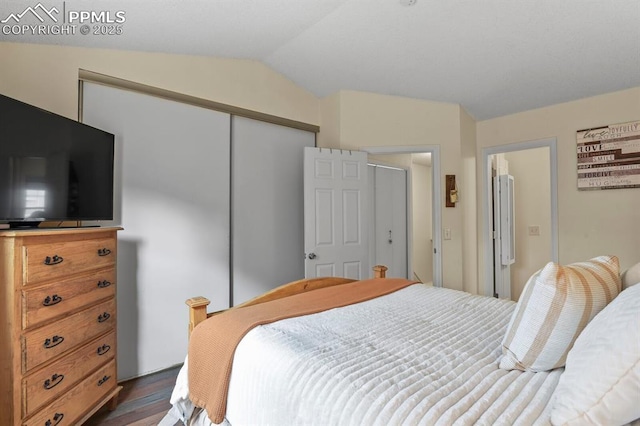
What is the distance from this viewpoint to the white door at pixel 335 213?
3.30 m

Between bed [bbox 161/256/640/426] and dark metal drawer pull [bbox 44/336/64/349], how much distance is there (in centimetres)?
68

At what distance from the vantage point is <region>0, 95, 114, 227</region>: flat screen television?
1621 mm

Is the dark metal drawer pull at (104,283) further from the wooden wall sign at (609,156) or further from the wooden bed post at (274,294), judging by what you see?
the wooden wall sign at (609,156)

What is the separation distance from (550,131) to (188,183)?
348 cm

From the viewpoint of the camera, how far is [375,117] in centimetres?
361

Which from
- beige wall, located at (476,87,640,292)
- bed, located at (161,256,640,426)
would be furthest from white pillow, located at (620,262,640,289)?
beige wall, located at (476,87,640,292)

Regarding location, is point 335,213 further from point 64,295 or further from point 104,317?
point 64,295

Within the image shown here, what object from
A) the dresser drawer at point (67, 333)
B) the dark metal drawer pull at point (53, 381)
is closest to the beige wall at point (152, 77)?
the dresser drawer at point (67, 333)

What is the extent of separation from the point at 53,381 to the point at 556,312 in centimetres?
224

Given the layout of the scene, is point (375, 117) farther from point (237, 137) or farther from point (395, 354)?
point (395, 354)

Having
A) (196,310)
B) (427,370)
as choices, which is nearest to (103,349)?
(196,310)

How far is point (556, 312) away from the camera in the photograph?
3.53 ft

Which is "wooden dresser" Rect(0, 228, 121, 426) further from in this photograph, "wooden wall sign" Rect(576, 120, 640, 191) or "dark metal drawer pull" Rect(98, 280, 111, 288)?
"wooden wall sign" Rect(576, 120, 640, 191)

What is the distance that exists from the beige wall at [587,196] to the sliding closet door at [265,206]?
2438 millimetres
